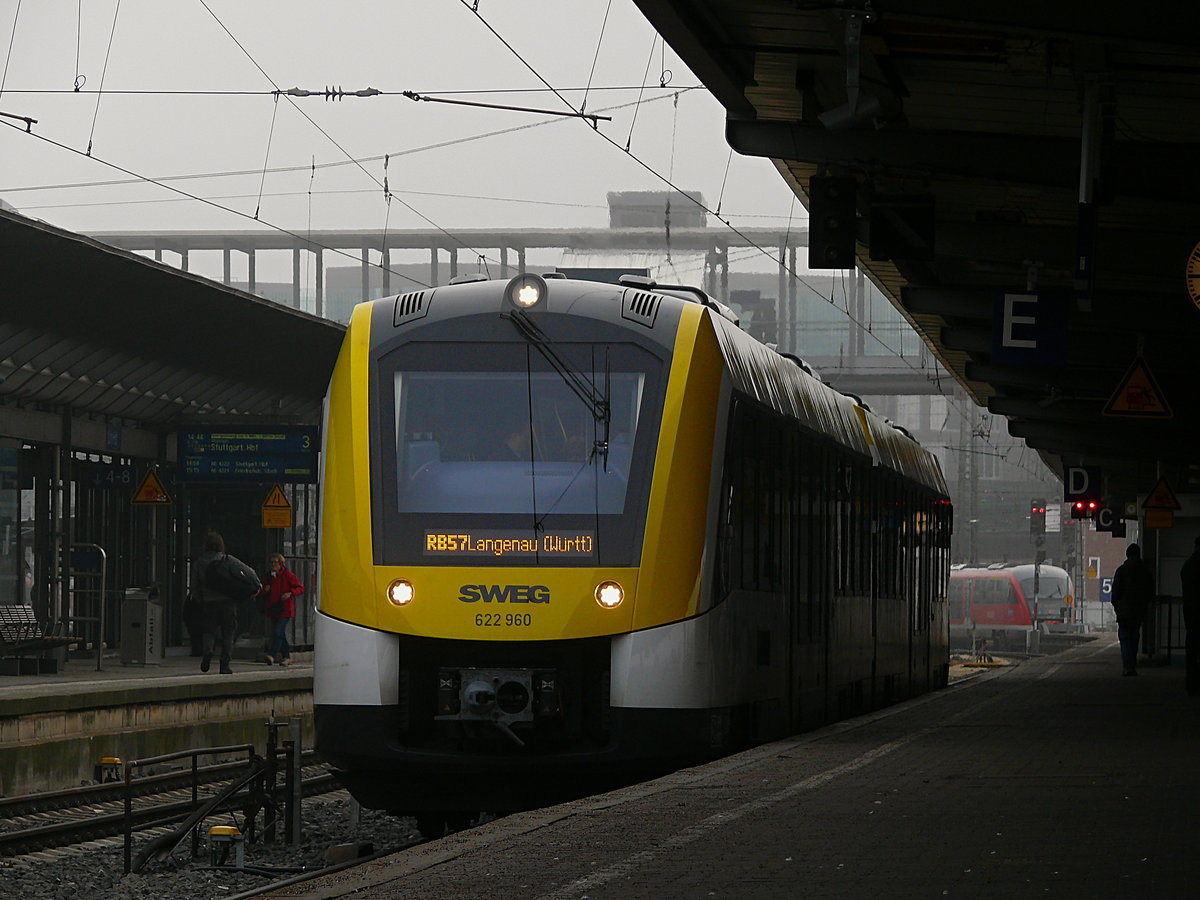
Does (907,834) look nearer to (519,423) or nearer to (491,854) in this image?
(491,854)

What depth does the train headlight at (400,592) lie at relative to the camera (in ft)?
36.1

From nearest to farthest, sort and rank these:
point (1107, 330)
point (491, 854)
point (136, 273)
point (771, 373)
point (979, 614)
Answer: point (491, 854) < point (771, 373) < point (136, 273) < point (1107, 330) < point (979, 614)

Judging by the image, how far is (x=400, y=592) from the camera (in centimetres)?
1103

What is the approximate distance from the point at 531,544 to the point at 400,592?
717 mm

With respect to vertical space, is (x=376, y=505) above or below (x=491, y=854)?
above

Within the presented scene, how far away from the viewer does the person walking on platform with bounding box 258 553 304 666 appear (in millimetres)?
26438

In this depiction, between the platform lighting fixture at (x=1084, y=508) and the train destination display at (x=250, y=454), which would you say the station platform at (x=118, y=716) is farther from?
the platform lighting fixture at (x=1084, y=508)

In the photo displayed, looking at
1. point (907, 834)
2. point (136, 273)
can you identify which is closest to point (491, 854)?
point (907, 834)

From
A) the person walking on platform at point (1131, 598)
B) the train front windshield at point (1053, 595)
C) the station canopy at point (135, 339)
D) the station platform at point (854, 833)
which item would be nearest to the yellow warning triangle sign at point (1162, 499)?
the person walking on platform at point (1131, 598)

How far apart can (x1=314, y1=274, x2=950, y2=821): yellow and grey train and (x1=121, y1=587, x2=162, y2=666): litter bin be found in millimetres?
14626

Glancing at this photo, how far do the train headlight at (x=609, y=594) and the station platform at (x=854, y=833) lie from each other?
92 cm

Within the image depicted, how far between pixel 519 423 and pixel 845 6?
3213 mm

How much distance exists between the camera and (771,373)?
44.4 ft

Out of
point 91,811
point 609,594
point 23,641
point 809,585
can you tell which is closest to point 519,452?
point 609,594
